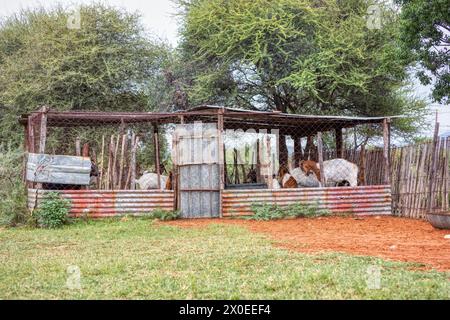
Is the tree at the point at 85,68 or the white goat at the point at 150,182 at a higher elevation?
the tree at the point at 85,68

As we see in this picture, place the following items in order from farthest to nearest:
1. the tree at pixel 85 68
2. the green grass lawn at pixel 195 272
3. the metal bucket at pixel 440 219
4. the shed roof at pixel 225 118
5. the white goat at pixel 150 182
A: the tree at pixel 85 68
the white goat at pixel 150 182
the shed roof at pixel 225 118
the metal bucket at pixel 440 219
the green grass lawn at pixel 195 272

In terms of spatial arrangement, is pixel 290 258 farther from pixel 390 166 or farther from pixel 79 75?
pixel 79 75

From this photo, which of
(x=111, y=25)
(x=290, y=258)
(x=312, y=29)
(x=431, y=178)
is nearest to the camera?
(x=290, y=258)

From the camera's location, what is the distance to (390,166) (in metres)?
14.3

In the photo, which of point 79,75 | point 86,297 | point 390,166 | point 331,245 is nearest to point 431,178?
point 390,166

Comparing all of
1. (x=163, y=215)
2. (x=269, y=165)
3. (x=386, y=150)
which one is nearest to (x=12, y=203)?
(x=163, y=215)

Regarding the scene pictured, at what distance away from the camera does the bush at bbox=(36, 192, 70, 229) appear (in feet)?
38.9

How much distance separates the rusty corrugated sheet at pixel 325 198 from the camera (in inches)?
524

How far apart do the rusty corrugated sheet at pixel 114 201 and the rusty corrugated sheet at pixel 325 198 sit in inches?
62.5

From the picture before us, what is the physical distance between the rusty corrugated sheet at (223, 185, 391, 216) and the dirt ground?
55 cm

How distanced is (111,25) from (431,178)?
16.0 metres

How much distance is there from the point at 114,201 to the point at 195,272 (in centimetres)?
719

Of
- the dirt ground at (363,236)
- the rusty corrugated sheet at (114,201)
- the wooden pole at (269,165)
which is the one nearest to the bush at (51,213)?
the rusty corrugated sheet at (114,201)

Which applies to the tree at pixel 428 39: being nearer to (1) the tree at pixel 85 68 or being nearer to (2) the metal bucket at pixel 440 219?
(2) the metal bucket at pixel 440 219
